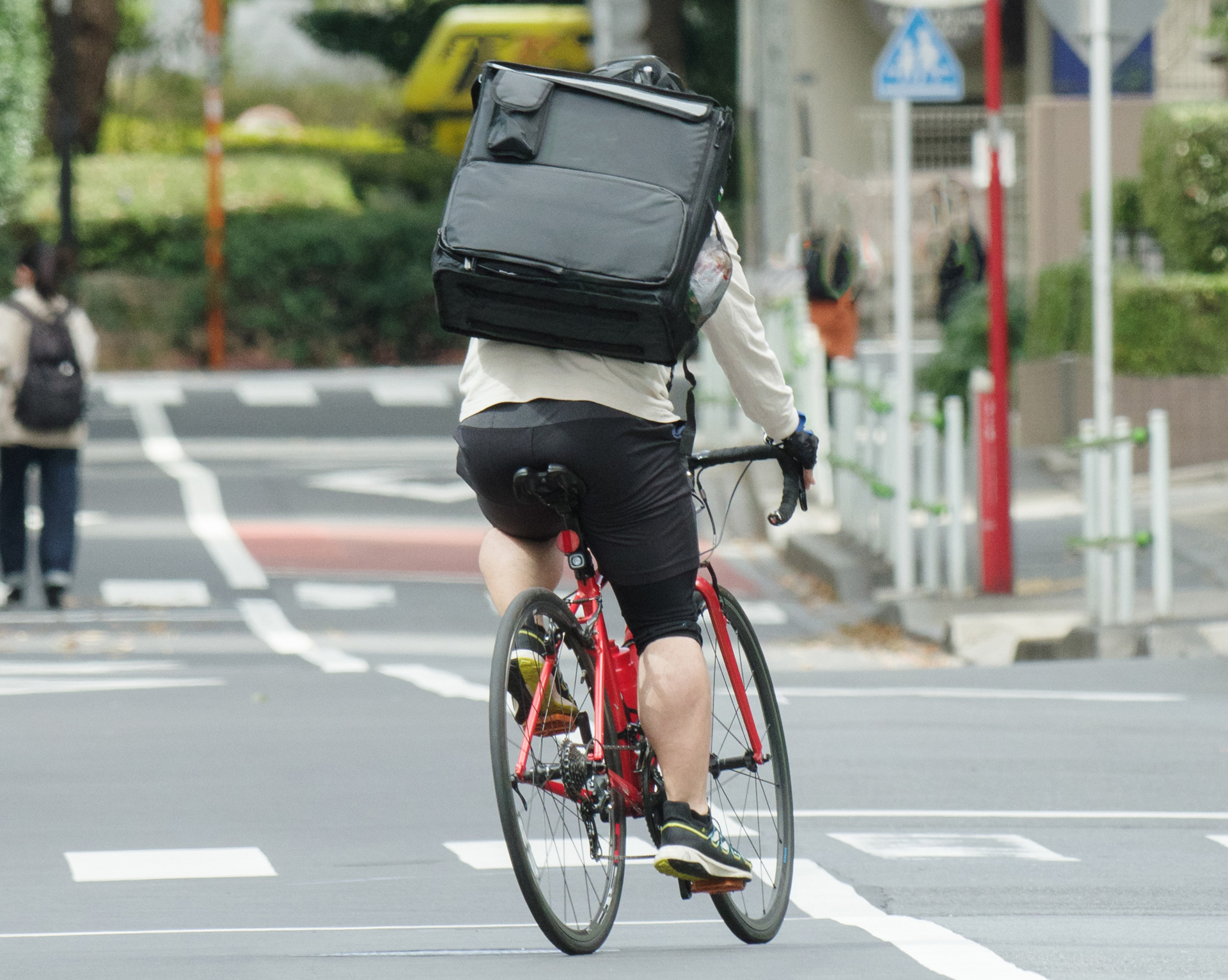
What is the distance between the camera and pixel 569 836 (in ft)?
16.3

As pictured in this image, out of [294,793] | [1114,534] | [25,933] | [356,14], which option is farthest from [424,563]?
[356,14]

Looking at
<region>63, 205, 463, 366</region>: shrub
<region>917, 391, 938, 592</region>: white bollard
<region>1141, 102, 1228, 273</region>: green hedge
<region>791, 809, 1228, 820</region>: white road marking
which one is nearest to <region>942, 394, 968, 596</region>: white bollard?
<region>917, 391, 938, 592</region>: white bollard

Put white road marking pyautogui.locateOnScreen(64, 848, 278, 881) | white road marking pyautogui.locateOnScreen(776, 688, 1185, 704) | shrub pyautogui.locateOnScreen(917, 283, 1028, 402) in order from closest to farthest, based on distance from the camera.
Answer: white road marking pyautogui.locateOnScreen(64, 848, 278, 881), white road marking pyautogui.locateOnScreen(776, 688, 1185, 704), shrub pyautogui.locateOnScreen(917, 283, 1028, 402)

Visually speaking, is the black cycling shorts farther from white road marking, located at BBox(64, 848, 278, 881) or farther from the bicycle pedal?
white road marking, located at BBox(64, 848, 278, 881)

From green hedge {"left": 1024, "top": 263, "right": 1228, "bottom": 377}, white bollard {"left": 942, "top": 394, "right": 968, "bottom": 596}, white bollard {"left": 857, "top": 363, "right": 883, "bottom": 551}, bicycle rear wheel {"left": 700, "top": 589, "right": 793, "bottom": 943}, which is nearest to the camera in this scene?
bicycle rear wheel {"left": 700, "top": 589, "right": 793, "bottom": 943}

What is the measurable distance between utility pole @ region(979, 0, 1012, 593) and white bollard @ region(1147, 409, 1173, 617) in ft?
6.04

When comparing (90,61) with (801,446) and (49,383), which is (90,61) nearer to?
(49,383)

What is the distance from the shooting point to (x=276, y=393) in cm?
2742

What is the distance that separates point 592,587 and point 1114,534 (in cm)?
709

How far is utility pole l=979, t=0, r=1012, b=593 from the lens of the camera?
13.5 m

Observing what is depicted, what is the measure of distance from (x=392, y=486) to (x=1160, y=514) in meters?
9.65

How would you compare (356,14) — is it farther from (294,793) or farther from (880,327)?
(294,793)

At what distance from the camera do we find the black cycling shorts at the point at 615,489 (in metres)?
4.89

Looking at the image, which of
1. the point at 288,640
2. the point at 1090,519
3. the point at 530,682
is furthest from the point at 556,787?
the point at 288,640
